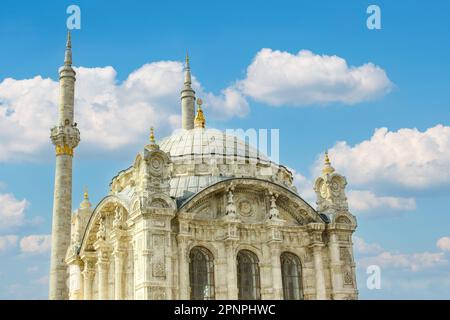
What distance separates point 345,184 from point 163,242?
12.6m

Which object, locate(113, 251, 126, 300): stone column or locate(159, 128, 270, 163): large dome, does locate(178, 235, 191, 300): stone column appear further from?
locate(159, 128, 270, 163): large dome

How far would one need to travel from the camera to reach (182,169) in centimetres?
3928

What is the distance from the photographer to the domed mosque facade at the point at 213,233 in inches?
1320

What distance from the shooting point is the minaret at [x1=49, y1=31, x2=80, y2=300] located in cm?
4669

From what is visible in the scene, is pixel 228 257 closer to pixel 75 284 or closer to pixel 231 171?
pixel 231 171

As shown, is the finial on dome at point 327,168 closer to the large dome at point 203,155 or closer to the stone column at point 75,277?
the large dome at point 203,155

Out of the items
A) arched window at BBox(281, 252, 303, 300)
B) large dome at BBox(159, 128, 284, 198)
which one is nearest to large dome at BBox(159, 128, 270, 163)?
large dome at BBox(159, 128, 284, 198)

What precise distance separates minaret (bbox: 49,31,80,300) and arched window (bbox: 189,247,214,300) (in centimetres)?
1552

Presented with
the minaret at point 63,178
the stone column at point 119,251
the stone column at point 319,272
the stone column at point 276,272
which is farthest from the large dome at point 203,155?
the minaret at point 63,178

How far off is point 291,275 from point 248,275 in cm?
290

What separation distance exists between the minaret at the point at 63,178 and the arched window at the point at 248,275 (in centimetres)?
1659

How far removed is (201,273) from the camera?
34.9m
